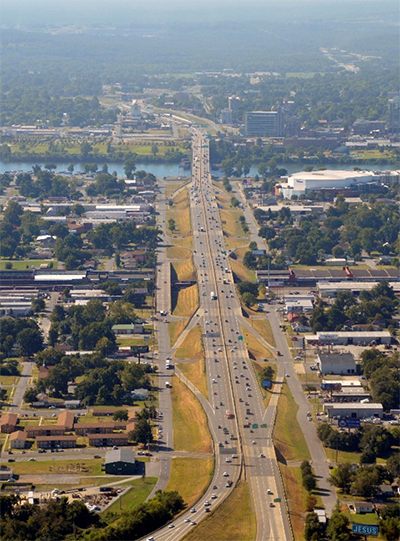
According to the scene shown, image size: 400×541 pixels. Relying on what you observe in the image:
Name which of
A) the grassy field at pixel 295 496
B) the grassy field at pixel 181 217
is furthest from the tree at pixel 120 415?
the grassy field at pixel 181 217

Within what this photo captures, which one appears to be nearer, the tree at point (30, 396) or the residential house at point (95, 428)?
the residential house at point (95, 428)

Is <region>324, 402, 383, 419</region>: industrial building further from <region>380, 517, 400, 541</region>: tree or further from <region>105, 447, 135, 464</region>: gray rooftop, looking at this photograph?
<region>380, 517, 400, 541</region>: tree

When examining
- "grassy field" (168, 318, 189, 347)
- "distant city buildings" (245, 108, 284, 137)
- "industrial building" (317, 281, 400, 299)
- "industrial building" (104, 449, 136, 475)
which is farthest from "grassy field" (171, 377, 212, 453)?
"distant city buildings" (245, 108, 284, 137)

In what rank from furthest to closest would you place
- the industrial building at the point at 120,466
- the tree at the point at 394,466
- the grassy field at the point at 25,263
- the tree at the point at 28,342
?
1. the grassy field at the point at 25,263
2. the tree at the point at 28,342
3. the industrial building at the point at 120,466
4. the tree at the point at 394,466

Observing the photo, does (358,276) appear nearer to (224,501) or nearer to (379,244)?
(379,244)

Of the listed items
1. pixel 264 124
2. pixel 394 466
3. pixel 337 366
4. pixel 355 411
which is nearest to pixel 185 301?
pixel 337 366

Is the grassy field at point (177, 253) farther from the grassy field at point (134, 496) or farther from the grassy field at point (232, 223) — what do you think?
the grassy field at point (134, 496)

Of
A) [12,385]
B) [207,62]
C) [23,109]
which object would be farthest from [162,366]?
[207,62]
